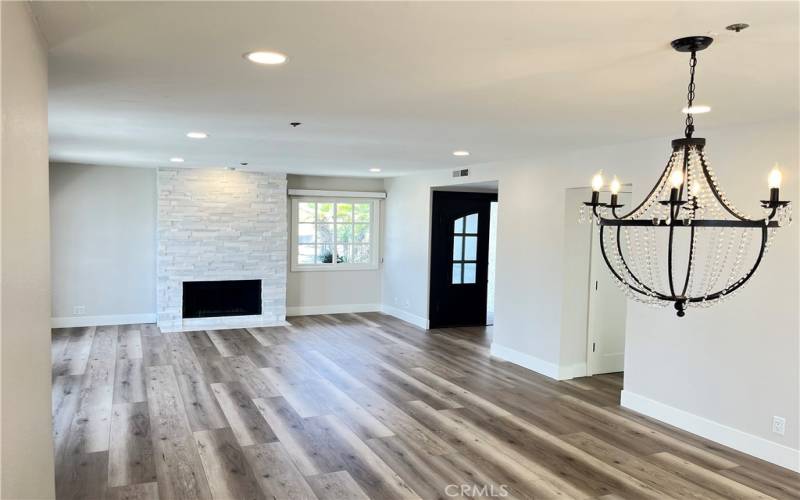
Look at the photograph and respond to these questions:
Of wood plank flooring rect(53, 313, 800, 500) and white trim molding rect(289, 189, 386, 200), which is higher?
white trim molding rect(289, 189, 386, 200)

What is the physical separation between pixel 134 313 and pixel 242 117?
5.36 meters

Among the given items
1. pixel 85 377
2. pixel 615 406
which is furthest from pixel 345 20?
pixel 85 377

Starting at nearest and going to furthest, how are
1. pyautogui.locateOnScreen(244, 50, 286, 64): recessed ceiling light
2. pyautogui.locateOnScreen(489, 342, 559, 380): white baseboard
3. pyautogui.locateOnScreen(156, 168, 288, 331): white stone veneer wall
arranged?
pyautogui.locateOnScreen(244, 50, 286, 64): recessed ceiling light
pyautogui.locateOnScreen(489, 342, 559, 380): white baseboard
pyautogui.locateOnScreen(156, 168, 288, 331): white stone veneer wall

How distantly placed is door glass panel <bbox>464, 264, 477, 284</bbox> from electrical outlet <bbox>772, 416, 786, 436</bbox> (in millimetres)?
5000

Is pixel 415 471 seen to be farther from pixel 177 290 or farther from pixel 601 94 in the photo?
pixel 177 290

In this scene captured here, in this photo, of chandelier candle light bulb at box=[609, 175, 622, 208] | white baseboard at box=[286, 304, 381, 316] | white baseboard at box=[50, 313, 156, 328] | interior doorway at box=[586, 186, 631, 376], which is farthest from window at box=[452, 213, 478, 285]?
chandelier candle light bulb at box=[609, 175, 622, 208]

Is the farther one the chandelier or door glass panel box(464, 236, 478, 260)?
door glass panel box(464, 236, 478, 260)

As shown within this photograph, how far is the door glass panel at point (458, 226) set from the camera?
27.4ft

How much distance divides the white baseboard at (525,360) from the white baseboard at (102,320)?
4.91m

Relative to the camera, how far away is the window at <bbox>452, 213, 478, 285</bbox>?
331 inches

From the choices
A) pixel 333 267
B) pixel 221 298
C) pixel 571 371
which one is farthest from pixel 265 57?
pixel 333 267

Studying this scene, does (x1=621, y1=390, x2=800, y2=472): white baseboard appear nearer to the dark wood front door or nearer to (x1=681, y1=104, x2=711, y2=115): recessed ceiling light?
(x1=681, y1=104, x2=711, y2=115): recessed ceiling light

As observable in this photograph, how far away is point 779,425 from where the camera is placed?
12.3ft

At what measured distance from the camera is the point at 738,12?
71.5 inches
